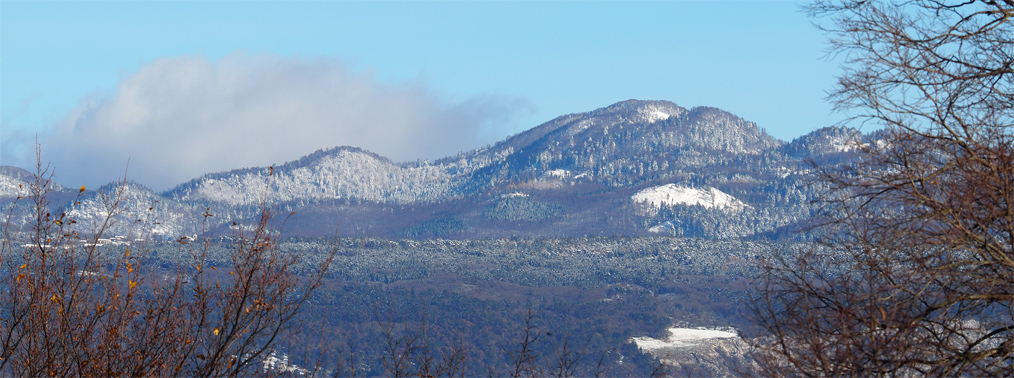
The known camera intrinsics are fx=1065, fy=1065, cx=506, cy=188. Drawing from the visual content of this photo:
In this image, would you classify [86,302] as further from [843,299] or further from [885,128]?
[885,128]

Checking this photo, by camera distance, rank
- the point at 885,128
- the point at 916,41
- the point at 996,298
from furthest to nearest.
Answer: the point at 885,128 < the point at 916,41 < the point at 996,298

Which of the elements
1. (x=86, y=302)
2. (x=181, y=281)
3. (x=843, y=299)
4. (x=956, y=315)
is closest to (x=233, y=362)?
(x=181, y=281)

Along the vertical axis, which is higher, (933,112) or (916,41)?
(916,41)

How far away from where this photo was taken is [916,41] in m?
15.1

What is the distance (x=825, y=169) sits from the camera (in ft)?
53.4

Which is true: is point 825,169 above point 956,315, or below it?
above

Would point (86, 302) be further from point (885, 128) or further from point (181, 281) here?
point (885, 128)

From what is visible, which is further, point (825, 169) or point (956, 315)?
point (825, 169)

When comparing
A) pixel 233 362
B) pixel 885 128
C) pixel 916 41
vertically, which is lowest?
pixel 233 362

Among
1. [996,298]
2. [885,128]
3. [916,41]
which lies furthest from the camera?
[885,128]

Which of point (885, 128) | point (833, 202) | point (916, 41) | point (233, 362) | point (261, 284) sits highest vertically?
point (916, 41)

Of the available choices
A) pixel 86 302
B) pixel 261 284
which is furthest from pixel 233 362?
pixel 86 302

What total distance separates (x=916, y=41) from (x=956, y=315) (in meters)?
3.91

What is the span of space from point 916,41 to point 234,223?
9.89 m
